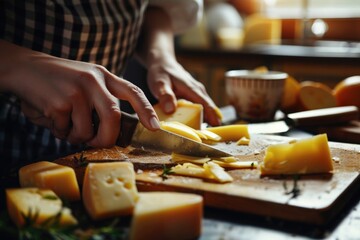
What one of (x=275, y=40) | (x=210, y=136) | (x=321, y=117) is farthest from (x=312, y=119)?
(x=275, y=40)

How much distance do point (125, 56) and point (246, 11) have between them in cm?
254

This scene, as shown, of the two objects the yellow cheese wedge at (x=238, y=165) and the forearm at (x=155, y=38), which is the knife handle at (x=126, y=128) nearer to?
the yellow cheese wedge at (x=238, y=165)

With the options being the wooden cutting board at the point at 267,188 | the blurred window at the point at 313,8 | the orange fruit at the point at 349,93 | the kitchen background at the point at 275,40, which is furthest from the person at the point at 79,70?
the blurred window at the point at 313,8

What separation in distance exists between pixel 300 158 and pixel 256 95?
625 mm

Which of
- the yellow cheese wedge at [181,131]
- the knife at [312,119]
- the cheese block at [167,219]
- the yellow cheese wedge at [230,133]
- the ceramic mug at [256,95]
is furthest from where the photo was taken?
the ceramic mug at [256,95]

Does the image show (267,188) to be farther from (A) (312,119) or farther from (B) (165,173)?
(A) (312,119)

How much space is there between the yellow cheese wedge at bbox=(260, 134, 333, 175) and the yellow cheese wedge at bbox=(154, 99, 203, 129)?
36 centimetres

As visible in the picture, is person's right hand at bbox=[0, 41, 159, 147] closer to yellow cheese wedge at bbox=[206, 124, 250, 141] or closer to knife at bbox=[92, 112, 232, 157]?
knife at bbox=[92, 112, 232, 157]

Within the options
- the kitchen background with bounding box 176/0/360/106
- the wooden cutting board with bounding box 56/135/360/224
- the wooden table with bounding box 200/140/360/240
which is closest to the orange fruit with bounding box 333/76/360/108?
the wooden cutting board with bounding box 56/135/360/224

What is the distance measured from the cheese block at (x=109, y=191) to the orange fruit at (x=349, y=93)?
0.97 metres

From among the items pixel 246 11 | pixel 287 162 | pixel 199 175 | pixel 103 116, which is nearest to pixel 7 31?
pixel 103 116

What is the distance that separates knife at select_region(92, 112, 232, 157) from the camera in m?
1.00

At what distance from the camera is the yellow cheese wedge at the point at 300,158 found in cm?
90

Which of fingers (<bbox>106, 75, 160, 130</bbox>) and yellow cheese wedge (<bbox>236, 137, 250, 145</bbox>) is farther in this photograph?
yellow cheese wedge (<bbox>236, 137, 250, 145</bbox>)
